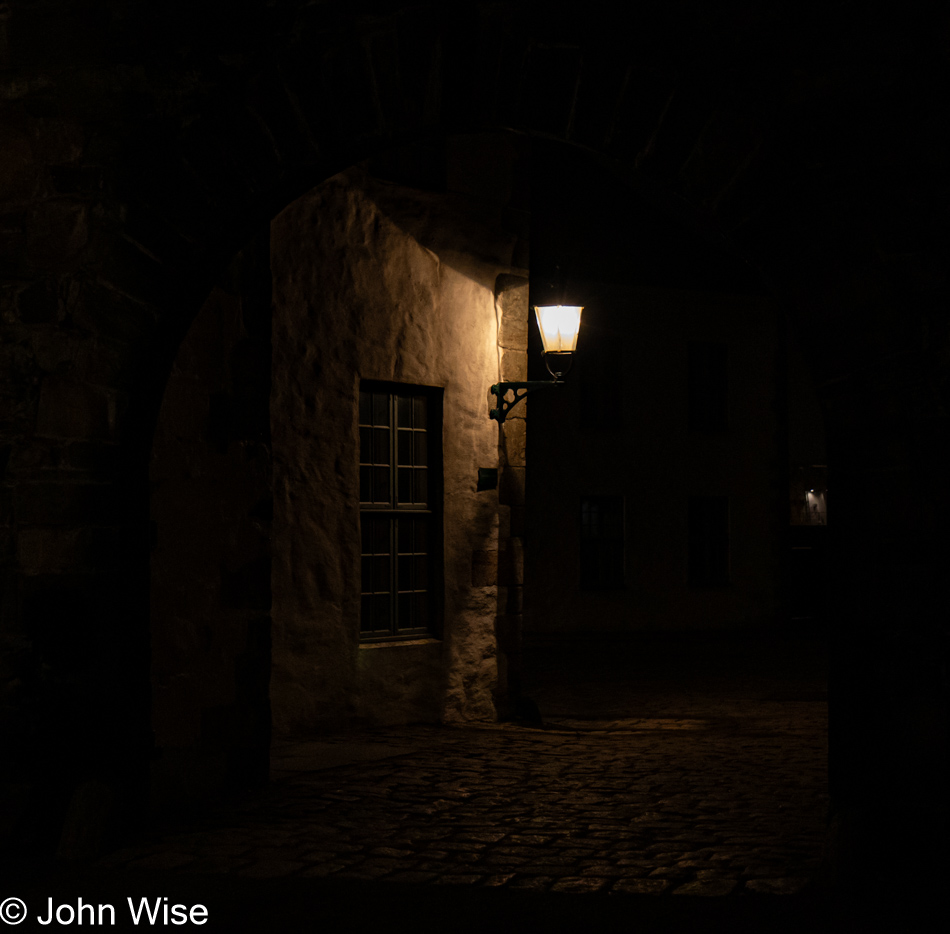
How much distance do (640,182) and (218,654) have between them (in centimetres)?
340

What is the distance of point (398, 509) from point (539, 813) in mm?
4117

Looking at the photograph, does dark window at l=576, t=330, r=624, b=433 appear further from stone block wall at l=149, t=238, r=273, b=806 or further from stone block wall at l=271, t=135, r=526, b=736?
stone block wall at l=149, t=238, r=273, b=806

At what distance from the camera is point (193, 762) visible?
703cm

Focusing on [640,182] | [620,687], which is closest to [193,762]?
[640,182]

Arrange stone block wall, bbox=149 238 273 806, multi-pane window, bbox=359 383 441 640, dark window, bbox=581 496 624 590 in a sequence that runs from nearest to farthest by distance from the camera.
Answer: stone block wall, bbox=149 238 273 806, multi-pane window, bbox=359 383 441 640, dark window, bbox=581 496 624 590

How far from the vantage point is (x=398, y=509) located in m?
10.4

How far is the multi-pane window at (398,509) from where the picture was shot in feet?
33.6

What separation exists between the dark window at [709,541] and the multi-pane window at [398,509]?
13397 millimetres

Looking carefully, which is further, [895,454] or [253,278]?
[253,278]

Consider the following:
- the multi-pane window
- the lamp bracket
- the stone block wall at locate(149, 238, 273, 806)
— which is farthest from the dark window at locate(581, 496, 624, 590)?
the stone block wall at locate(149, 238, 273, 806)

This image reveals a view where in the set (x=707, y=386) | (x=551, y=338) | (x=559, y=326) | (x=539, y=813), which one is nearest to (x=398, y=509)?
(x=551, y=338)

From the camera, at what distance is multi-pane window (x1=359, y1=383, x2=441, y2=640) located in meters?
10.2

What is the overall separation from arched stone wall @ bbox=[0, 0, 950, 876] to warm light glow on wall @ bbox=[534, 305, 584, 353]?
510cm

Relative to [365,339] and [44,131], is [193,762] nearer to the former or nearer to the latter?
[44,131]
